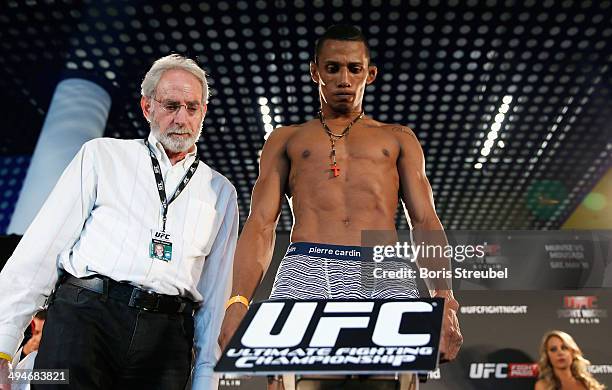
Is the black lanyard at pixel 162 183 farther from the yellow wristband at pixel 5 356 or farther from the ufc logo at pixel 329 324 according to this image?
the ufc logo at pixel 329 324

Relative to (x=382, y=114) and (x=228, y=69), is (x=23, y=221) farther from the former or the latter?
(x=382, y=114)

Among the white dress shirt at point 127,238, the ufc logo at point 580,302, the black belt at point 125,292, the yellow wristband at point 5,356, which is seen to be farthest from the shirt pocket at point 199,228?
the ufc logo at point 580,302

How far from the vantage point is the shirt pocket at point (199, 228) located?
5.74 ft

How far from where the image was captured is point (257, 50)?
4.97 m

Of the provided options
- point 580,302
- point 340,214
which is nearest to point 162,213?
point 340,214

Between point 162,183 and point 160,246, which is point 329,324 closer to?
point 160,246

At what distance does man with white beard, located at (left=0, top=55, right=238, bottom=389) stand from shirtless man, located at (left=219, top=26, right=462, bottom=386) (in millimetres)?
143

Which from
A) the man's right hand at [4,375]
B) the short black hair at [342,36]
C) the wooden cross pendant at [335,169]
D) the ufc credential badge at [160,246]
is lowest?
the man's right hand at [4,375]

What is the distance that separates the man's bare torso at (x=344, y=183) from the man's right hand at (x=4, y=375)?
2.70ft

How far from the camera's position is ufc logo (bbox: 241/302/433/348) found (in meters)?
1.07

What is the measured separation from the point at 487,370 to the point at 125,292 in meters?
2.84

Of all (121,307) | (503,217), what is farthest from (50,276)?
(503,217)

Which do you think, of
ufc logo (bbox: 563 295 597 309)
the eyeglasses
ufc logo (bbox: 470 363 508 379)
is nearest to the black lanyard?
the eyeglasses

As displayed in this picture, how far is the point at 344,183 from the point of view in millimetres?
1827
